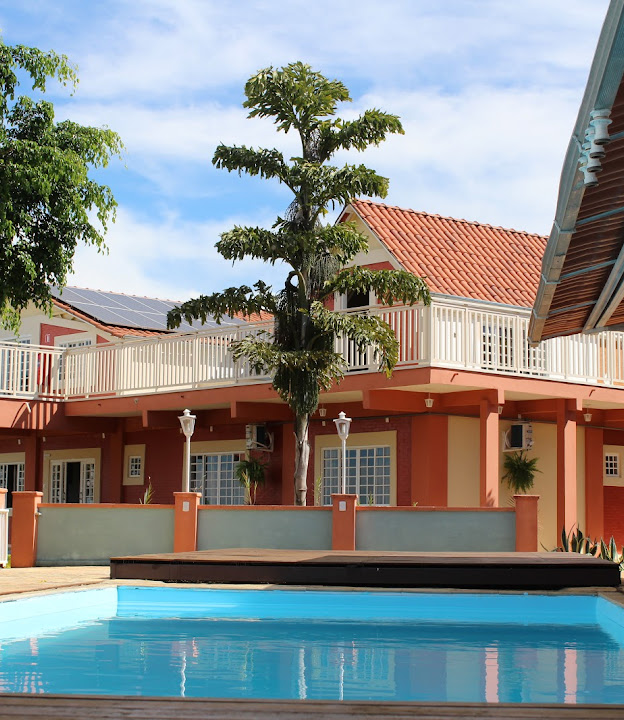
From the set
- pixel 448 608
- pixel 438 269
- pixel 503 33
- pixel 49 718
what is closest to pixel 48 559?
pixel 448 608

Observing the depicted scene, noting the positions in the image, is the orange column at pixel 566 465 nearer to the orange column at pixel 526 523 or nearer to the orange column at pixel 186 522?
the orange column at pixel 526 523

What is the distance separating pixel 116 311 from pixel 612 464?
13.8m

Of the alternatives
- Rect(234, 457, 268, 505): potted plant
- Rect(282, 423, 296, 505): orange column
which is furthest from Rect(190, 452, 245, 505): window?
Rect(282, 423, 296, 505): orange column

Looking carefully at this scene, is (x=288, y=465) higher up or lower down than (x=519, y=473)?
higher up

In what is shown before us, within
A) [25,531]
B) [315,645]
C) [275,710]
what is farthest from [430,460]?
[275,710]

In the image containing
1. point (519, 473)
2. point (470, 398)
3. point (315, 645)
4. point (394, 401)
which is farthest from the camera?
point (519, 473)

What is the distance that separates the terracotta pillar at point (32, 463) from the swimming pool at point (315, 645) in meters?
13.3

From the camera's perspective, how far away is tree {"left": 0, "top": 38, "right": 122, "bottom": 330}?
19297mm

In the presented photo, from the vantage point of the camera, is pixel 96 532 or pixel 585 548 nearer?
pixel 585 548

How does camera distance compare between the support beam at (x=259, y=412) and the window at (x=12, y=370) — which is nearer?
the support beam at (x=259, y=412)

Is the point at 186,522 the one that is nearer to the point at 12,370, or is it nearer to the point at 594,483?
the point at 12,370

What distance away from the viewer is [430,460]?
20.7 m

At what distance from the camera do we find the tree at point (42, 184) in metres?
19.3

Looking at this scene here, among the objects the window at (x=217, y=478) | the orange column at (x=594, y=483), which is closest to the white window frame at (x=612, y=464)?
the orange column at (x=594, y=483)
